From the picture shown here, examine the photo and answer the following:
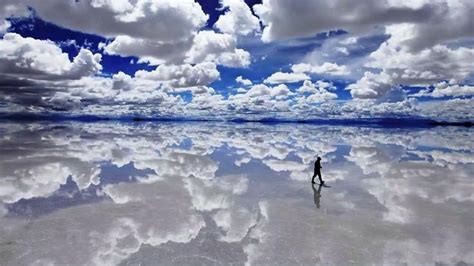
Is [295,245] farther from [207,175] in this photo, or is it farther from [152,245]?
[207,175]

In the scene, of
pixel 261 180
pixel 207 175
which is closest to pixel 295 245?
pixel 261 180

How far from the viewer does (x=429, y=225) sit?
11477mm

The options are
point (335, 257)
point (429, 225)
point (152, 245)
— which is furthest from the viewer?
point (429, 225)

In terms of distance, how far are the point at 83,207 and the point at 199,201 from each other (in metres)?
3.85

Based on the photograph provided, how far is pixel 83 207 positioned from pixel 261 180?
28.2 feet

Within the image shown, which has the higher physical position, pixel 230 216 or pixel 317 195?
pixel 230 216

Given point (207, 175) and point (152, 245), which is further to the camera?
point (207, 175)

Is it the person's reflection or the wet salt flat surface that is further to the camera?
the person's reflection

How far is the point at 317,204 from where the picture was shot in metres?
14.2

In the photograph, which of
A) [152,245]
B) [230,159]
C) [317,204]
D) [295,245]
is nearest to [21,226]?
[152,245]

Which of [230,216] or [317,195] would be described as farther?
[317,195]

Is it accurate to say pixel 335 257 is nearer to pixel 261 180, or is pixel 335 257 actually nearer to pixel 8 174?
pixel 261 180

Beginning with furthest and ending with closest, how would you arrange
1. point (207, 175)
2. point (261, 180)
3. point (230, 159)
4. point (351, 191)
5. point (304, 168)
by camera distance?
1. point (230, 159)
2. point (304, 168)
3. point (207, 175)
4. point (261, 180)
5. point (351, 191)

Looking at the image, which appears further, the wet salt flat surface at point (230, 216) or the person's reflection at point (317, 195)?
the person's reflection at point (317, 195)
